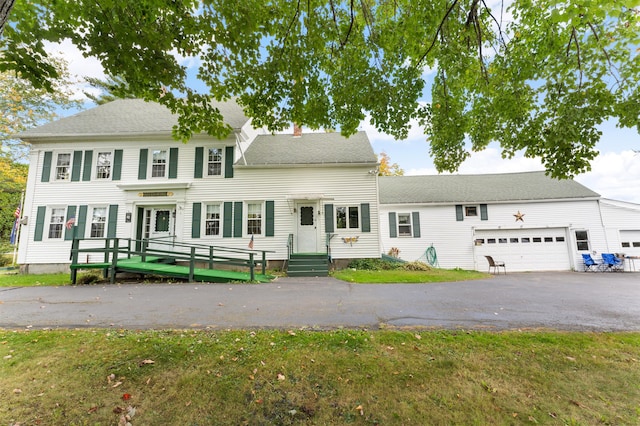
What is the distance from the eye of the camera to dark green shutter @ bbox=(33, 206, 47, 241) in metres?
12.6

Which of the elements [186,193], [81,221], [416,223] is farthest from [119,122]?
[416,223]

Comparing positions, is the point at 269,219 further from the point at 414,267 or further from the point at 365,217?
the point at 414,267

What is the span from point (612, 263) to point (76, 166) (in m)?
27.5

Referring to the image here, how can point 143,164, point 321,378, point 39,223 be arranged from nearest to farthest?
point 321,378, point 39,223, point 143,164

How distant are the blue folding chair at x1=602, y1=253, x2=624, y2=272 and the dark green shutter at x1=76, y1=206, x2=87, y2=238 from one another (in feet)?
85.9

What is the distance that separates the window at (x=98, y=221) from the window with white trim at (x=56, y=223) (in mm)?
1398

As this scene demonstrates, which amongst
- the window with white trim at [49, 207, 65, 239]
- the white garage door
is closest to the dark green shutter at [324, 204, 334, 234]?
the white garage door

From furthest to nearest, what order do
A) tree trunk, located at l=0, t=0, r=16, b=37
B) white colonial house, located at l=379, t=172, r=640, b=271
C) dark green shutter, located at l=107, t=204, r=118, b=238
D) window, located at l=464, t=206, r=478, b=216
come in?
1. window, located at l=464, t=206, r=478, b=216
2. white colonial house, located at l=379, t=172, r=640, b=271
3. dark green shutter, located at l=107, t=204, r=118, b=238
4. tree trunk, located at l=0, t=0, r=16, b=37

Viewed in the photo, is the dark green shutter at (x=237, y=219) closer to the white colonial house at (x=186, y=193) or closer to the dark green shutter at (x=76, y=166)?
the white colonial house at (x=186, y=193)

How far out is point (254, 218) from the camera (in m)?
13.2

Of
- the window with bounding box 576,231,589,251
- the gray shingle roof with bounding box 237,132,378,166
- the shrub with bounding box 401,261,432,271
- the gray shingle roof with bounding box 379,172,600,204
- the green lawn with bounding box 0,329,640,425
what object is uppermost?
the gray shingle roof with bounding box 237,132,378,166

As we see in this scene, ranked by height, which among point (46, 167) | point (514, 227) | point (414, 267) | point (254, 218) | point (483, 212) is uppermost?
point (46, 167)

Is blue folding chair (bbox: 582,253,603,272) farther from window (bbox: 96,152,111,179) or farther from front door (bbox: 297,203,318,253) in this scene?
window (bbox: 96,152,111,179)

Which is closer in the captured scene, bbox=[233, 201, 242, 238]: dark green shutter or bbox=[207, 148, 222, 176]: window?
bbox=[233, 201, 242, 238]: dark green shutter
